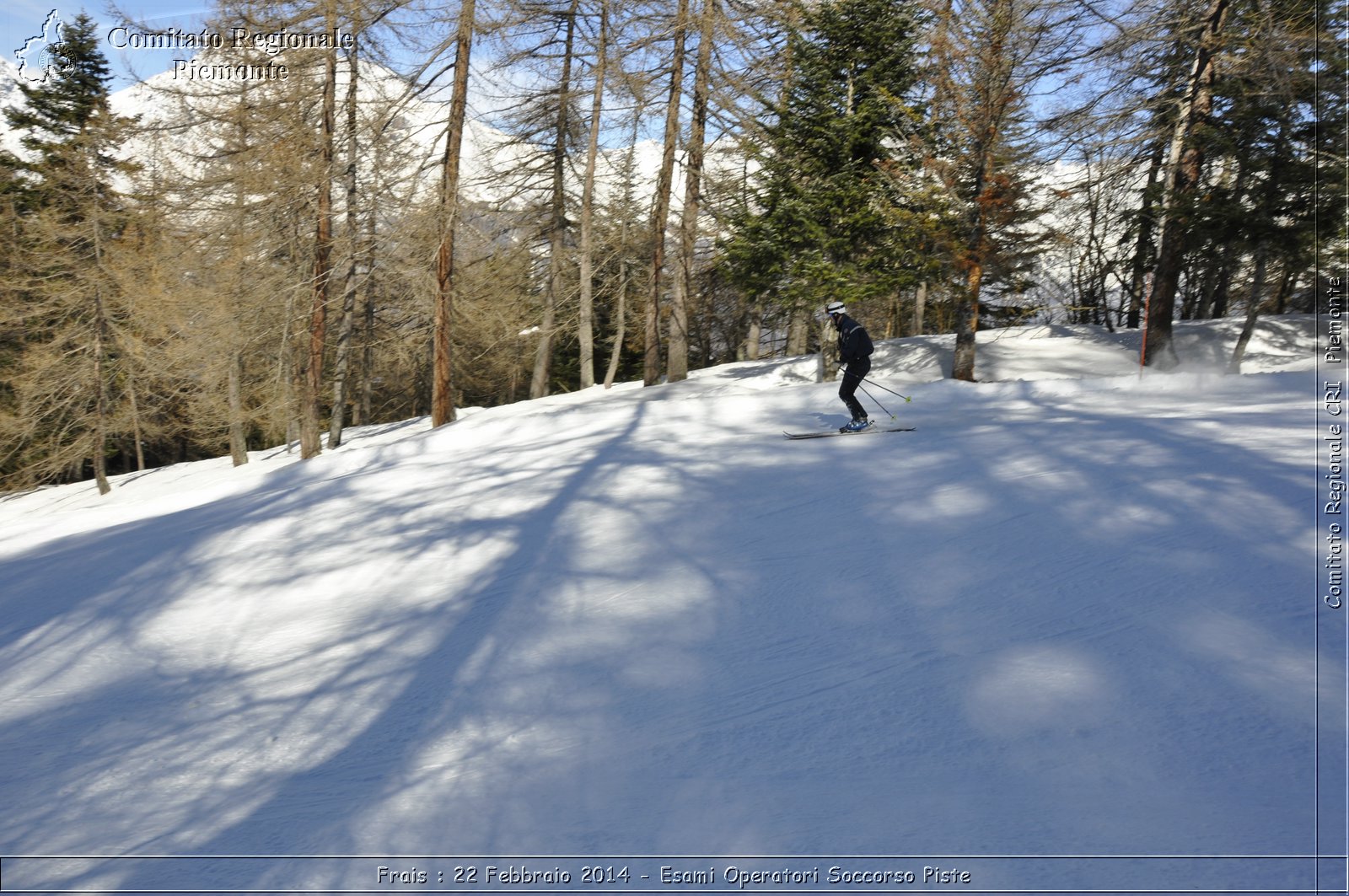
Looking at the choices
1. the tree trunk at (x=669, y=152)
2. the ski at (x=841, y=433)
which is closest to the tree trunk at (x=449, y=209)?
the tree trunk at (x=669, y=152)

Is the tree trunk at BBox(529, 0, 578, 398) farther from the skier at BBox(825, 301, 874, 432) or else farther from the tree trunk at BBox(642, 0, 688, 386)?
the skier at BBox(825, 301, 874, 432)

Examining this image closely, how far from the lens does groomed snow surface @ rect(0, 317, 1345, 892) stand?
12.9 ft

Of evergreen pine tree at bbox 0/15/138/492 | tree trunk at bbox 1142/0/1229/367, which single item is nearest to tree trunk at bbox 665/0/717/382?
tree trunk at bbox 1142/0/1229/367

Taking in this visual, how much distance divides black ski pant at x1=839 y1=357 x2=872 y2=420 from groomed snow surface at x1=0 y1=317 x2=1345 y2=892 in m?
1.29

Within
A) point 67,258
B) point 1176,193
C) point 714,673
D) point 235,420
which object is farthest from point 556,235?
point 714,673

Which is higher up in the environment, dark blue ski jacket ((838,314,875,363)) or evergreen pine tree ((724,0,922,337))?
evergreen pine tree ((724,0,922,337))

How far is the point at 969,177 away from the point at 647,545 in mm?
13133

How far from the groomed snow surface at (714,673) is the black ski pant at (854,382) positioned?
4.23 feet

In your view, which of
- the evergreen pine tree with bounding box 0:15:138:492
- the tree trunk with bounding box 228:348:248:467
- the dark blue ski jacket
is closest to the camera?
the dark blue ski jacket

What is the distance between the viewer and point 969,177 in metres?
17.1

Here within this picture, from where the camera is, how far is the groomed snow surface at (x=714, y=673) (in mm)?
3918

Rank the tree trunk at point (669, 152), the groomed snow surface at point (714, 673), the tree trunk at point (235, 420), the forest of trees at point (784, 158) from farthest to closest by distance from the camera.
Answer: the tree trunk at point (235, 420) → the tree trunk at point (669, 152) → the forest of trees at point (784, 158) → the groomed snow surface at point (714, 673)

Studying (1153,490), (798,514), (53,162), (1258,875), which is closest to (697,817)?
(1258,875)

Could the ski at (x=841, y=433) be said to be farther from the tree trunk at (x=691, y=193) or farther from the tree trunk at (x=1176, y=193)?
the tree trunk at (x=691, y=193)
